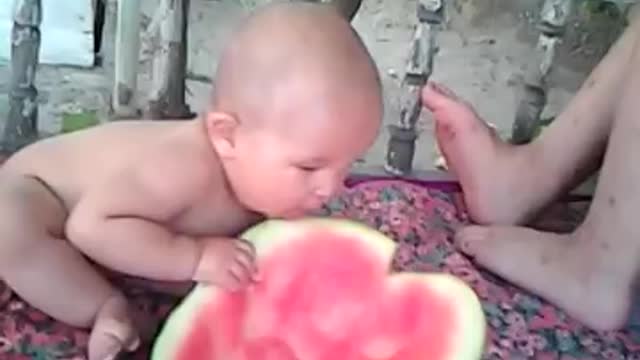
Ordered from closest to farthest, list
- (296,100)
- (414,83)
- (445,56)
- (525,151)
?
(296,100) → (525,151) → (414,83) → (445,56)

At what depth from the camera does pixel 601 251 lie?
4.54ft

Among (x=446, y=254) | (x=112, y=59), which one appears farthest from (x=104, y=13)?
(x=446, y=254)

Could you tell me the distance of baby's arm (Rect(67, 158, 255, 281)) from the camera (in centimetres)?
117

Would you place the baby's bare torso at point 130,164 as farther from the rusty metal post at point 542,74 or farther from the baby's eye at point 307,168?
the rusty metal post at point 542,74

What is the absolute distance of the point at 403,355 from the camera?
3.84 feet

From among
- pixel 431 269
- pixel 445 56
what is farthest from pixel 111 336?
pixel 445 56

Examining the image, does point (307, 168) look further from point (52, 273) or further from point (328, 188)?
point (52, 273)

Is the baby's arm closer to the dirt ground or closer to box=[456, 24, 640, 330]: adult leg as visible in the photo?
box=[456, 24, 640, 330]: adult leg

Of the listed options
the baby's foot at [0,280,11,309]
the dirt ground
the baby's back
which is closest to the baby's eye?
the baby's back

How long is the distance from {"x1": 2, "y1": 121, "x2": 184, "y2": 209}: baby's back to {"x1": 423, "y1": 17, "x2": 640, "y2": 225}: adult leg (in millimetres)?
370

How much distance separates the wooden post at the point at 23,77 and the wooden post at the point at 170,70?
0.45ft

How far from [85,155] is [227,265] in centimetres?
16

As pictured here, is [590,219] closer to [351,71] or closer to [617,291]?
[617,291]

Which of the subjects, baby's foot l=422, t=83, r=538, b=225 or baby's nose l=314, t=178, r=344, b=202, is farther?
baby's foot l=422, t=83, r=538, b=225
